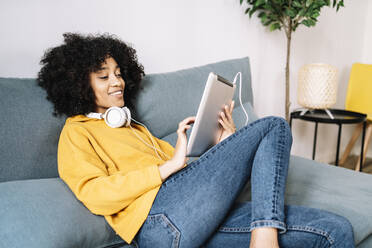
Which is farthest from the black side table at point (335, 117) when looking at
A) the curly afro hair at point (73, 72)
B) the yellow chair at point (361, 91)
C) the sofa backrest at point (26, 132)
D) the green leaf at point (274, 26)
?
the sofa backrest at point (26, 132)

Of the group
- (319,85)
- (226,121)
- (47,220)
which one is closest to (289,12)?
(319,85)

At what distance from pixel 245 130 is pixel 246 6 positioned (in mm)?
1496

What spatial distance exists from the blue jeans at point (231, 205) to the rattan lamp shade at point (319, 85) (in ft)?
4.68

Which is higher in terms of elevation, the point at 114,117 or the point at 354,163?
the point at 114,117

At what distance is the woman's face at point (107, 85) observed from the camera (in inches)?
48.0

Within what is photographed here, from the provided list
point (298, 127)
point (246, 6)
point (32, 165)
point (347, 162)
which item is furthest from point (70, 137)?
point (347, 162)

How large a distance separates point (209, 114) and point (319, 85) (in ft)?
4.93

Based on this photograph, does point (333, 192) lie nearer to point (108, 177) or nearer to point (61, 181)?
point (108, 177)

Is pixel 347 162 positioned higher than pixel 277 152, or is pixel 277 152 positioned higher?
pixel 277 152

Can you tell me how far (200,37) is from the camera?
199 centimetres

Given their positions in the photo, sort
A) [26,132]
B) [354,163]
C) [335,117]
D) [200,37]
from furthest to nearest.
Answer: [354,163]
[335,117]
[200,37]
[26,132]

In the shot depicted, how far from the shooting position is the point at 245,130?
97cm

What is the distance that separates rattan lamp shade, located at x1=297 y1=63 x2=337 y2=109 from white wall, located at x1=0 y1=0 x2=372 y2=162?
308mm

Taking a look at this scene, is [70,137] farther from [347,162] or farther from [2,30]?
[347,162]
